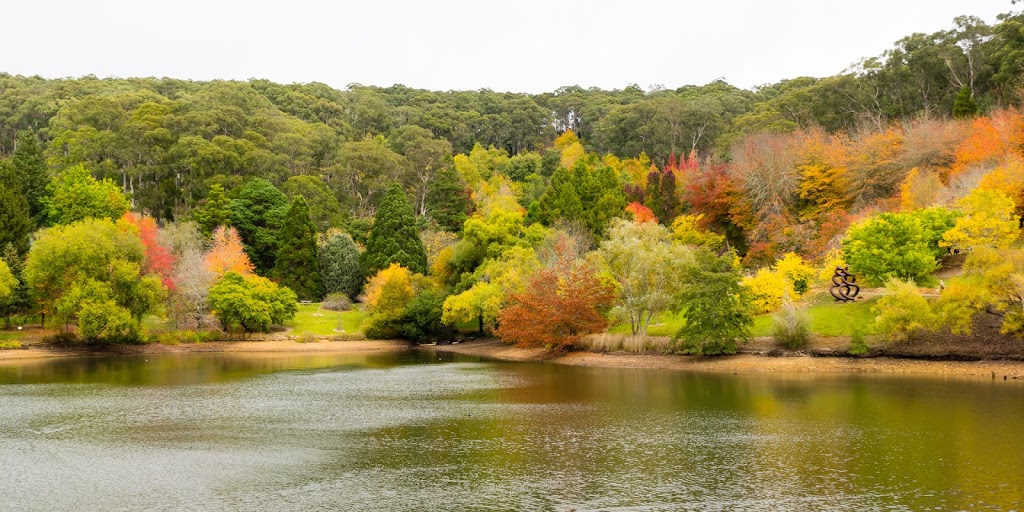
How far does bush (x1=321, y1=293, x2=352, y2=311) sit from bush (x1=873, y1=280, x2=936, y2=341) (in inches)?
2047

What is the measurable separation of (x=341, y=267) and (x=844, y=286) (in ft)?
167

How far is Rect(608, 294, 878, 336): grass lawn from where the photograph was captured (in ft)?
164

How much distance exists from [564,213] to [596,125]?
5491 cm

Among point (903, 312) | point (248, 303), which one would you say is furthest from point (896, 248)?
point (248, 303)

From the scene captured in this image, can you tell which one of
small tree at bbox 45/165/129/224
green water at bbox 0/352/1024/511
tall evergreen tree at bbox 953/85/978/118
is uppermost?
tall evergreen tree at bbox 953/85/978/118

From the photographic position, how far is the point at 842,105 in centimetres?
9531

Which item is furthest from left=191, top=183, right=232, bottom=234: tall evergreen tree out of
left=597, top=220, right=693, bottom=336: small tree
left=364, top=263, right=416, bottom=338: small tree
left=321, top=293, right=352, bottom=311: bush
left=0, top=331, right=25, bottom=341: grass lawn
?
left=597, top=220, right=693, bottom=336: small tree

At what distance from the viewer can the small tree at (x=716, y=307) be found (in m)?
50.5

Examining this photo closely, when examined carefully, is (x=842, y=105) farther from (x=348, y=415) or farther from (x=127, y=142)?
(x=127, y=142)

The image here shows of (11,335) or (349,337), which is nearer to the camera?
(11,335)

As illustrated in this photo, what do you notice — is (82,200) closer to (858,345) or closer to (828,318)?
(828,318)

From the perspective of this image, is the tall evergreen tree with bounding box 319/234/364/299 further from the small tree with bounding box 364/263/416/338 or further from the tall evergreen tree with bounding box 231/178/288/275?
the small tree with bounding box 364/263/416/338

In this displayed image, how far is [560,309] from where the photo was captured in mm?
59000

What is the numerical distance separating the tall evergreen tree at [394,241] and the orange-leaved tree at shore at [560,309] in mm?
23199
